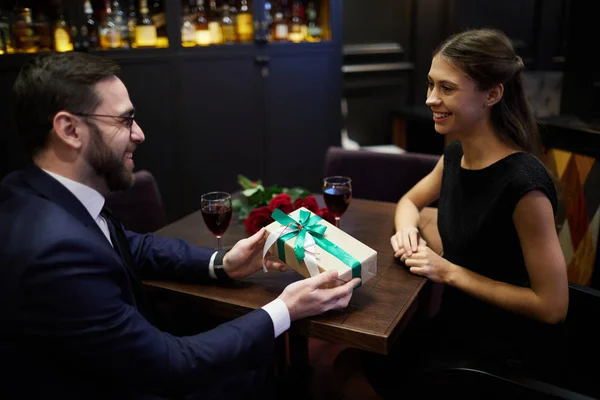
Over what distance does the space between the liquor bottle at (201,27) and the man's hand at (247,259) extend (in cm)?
229

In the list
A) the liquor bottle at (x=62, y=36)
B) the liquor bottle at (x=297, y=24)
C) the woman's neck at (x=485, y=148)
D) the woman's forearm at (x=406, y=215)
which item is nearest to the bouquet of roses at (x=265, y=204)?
the woman's forearm at (x=406, y=215)

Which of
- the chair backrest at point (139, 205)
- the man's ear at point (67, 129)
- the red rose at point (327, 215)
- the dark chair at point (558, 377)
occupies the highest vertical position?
the man's ear at point (67, 129)

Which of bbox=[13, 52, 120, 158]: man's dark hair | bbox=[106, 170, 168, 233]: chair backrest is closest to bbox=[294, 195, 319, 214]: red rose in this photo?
bbox=[13, 52, 120, 158]: man's dark hair

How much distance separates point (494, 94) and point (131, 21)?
7.92 ft

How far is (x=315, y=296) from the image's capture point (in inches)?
46.0

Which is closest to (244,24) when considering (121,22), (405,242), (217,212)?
(121,22)

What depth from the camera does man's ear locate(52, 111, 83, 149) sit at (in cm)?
109

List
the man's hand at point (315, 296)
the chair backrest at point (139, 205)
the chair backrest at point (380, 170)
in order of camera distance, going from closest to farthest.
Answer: the man's hand at point (315, 296) < the chair backrest at point (139, 205) < the chair backrest at point (380, 170)

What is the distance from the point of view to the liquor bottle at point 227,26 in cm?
341

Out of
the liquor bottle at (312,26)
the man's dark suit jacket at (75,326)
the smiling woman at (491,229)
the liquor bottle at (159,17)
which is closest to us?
the man's dark suit jacket at (75,326)

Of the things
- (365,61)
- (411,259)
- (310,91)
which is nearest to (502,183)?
(411,259)

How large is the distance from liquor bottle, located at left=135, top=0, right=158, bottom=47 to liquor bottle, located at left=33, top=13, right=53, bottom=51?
47 cm

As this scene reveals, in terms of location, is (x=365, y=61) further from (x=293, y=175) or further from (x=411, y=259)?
(x=411, y=259)

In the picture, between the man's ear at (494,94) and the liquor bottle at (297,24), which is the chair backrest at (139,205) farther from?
the liquor bottle at (297,24)
